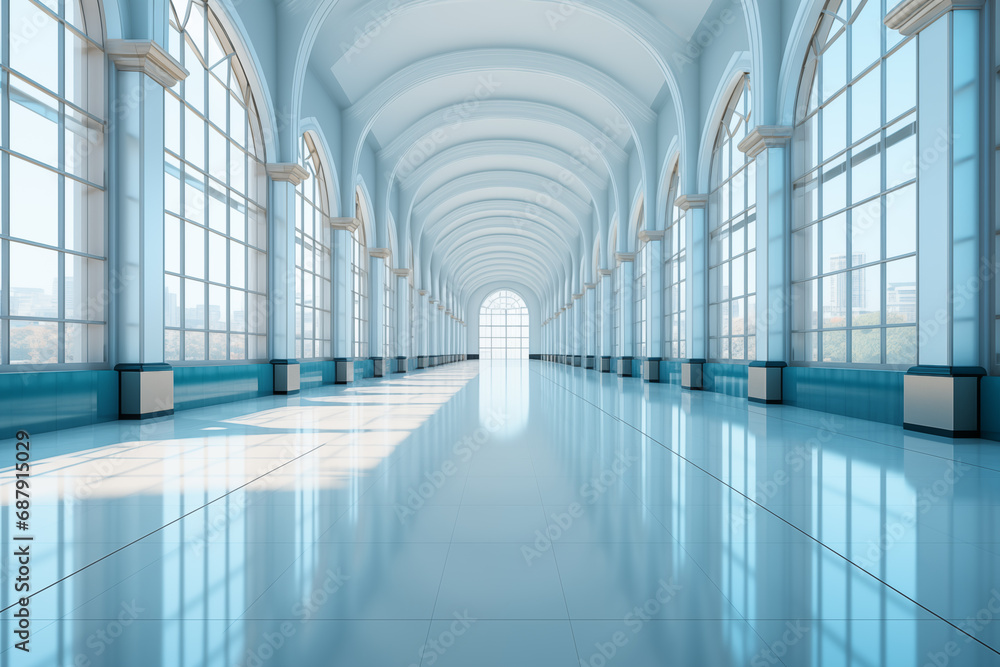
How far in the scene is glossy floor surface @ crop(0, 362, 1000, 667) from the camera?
234 centimetres

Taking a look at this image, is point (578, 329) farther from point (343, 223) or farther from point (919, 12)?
point (919, 12)

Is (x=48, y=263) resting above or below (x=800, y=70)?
below

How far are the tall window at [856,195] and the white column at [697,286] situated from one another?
4772 millimetres

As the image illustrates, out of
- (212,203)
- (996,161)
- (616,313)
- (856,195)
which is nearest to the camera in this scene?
(996,161)

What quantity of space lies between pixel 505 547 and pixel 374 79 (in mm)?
19656

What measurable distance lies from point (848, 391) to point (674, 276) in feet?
37.4

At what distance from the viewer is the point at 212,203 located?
13.2 meters

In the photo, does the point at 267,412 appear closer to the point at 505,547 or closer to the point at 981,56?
the point at 505,547

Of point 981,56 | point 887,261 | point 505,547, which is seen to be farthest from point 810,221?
point 505,547

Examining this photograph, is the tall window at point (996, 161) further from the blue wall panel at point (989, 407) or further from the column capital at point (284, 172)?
the column capital at point (284, 172)

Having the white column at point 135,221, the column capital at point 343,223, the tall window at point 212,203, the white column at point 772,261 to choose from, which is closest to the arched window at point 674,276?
the white column at point 772,261

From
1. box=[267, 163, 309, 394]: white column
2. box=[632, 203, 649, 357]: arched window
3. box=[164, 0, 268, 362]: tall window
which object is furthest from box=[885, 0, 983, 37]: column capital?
box=[632, 203, 649, 357]: arched window

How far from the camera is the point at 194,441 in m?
7.41

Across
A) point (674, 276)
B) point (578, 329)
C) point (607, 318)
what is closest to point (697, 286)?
point (674, 276)
